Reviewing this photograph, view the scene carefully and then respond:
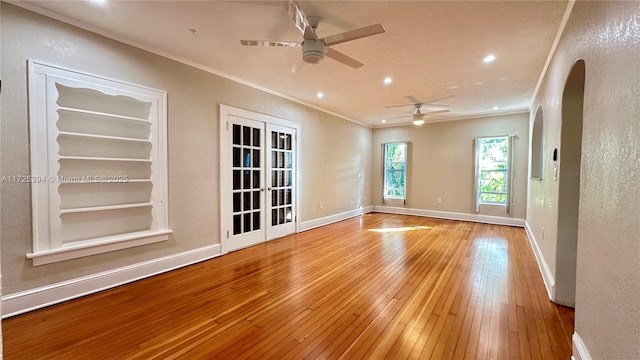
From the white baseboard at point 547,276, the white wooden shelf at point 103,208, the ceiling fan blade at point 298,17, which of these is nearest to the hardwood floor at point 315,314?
the white baseboard at point 547,276

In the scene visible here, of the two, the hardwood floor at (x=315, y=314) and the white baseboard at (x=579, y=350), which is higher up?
the white baseboard at (x=579, y=350)

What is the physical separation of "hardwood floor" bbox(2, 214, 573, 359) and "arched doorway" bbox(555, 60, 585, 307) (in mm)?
300

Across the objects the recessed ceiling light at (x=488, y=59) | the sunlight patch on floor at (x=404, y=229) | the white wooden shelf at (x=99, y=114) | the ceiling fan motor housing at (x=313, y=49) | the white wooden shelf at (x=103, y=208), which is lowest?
the sunlight patch on floor at (x=404, y=229)

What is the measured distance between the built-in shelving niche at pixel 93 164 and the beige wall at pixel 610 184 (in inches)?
153

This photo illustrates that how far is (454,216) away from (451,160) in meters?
1.38

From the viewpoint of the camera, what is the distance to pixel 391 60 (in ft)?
11.5

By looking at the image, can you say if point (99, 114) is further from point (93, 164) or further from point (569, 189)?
point (569, 189)

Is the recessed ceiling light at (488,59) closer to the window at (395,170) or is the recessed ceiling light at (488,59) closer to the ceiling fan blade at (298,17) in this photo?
the ceiling fan blade at (298,17)

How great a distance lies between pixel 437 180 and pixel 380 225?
2159 millimetres

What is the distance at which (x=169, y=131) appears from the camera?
3.46 metres

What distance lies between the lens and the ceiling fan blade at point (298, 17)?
216cm

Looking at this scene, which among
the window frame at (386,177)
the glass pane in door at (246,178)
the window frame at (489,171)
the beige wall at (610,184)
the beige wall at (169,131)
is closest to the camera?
the beige wall at (610,184)

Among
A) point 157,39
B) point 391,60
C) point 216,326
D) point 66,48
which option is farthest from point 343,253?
point 66,48

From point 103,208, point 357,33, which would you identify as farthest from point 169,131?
point 357,33
